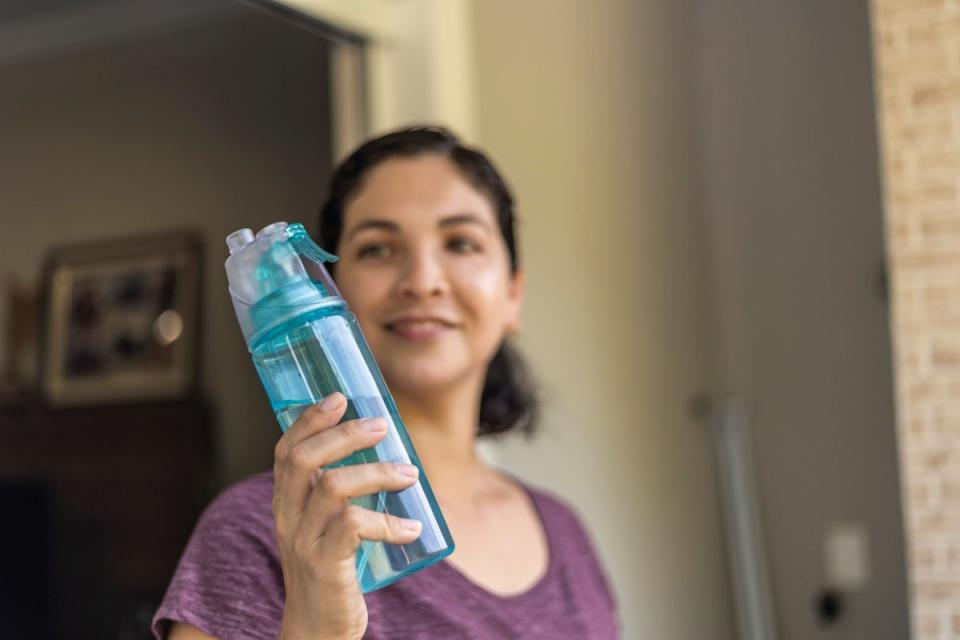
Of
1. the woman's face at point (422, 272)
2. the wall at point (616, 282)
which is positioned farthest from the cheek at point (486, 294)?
the wall at point (616, 282)

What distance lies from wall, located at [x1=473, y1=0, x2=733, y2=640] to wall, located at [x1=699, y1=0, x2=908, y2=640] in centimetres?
13

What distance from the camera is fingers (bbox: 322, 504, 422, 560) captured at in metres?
0.72

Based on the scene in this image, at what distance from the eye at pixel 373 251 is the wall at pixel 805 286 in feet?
6.70

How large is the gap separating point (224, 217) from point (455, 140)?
1.00 meters

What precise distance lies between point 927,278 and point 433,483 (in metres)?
1.17

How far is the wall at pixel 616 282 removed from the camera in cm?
268

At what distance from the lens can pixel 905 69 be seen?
2002 millimetres

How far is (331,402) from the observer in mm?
732

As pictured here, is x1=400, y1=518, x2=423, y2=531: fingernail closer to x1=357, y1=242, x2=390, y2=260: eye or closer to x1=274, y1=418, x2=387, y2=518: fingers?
x1=274, y1=418, x2=387, y2=518: fingers

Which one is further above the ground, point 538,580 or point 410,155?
point 410,155

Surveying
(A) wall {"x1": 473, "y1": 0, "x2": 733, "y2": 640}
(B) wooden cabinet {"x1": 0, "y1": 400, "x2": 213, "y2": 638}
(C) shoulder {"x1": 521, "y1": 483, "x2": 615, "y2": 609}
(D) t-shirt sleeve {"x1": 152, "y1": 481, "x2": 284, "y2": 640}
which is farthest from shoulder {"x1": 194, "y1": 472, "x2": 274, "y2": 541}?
(A) wall {"x1": 473, "y1": 0, "x2": 733, "y2": 640}

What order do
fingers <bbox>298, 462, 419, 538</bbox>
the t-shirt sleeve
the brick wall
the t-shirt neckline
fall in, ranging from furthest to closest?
the brick wall
the t-shirt neckline
the t-shirt sleeve
fingers <bbox>298, 462, 419, 538</bbox>

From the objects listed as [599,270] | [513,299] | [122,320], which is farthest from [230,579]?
[599,270]

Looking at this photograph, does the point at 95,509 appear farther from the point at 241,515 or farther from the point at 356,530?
the point at 356,530
